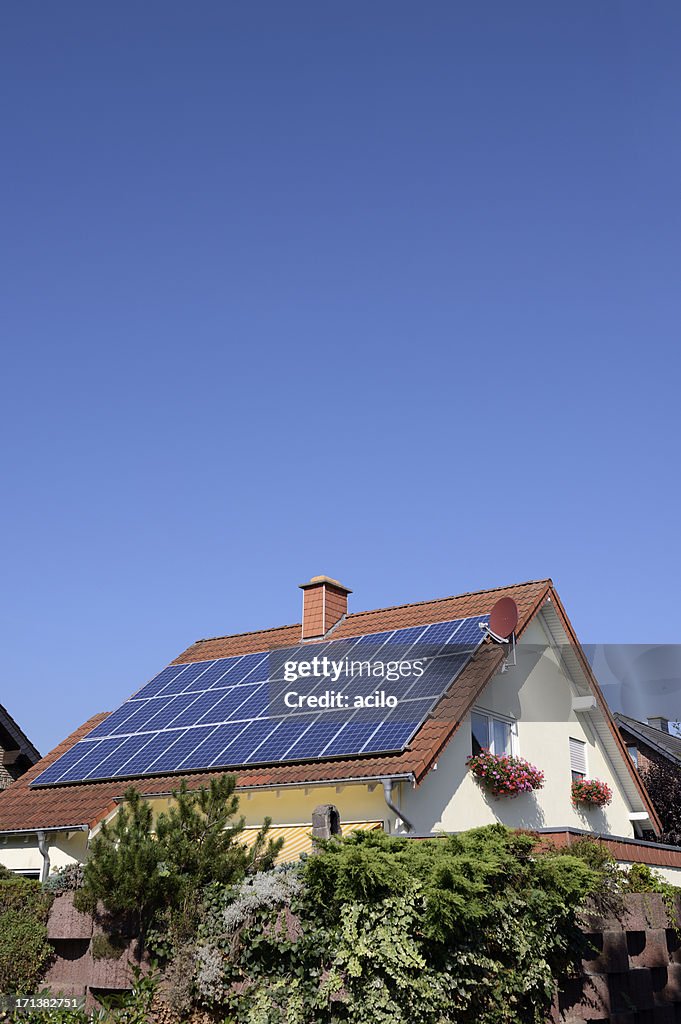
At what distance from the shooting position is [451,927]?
32.4ft

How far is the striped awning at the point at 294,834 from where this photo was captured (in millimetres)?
17156

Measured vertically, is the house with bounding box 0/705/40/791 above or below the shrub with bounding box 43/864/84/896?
above

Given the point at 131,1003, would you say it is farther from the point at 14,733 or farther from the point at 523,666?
the point at 14,733

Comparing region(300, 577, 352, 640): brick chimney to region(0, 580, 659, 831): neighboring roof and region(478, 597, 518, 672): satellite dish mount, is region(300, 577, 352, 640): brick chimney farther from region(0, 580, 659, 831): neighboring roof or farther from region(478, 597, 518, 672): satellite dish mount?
region(478, 597, 518, 672): satellite dish mount

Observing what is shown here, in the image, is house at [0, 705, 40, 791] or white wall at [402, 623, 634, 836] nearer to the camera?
white wall at [402, 623, 634, 836]

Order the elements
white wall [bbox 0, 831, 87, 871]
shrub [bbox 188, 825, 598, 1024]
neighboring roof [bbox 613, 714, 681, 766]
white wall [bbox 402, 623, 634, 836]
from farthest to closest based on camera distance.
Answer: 1. neighboring roof [bbox 613, 714, 681, 766]
2. white wall [bbox 0, 831, 87, 871]
3. white wall [bbox 402, 623, 634, 836]
4. shrub [bbox 188, 825, 598, 1024]

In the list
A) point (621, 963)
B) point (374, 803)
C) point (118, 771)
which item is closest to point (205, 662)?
point (118, 771)

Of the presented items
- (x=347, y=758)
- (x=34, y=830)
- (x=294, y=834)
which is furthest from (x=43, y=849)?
(x=347, y=758)

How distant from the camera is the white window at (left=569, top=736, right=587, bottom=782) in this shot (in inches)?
950

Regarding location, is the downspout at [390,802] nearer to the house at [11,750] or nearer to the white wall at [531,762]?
the white wall at [531,762]

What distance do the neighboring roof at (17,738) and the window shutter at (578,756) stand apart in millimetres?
18037

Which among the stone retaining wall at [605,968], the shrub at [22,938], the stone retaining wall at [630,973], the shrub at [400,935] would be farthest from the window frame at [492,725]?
the shrub at [22,938]

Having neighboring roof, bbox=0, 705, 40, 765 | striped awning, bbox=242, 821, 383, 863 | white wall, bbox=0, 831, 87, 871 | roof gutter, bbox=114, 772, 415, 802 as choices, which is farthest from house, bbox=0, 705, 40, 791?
striped awning, bbox=242, 821, 383, 863

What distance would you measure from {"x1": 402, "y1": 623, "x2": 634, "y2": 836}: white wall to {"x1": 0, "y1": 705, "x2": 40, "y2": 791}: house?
17.7 metres
